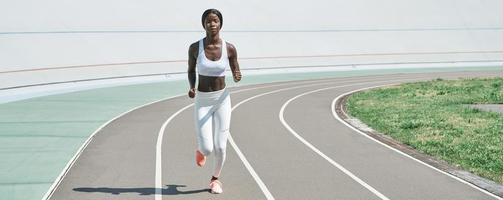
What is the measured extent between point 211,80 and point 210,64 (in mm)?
216

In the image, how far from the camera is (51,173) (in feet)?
30.8

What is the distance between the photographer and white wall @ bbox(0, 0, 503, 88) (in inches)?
1168

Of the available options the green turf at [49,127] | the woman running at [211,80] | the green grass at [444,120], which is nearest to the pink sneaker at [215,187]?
the woman running at [211,80]

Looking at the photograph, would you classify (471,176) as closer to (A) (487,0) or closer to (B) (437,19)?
(B) (437,19)

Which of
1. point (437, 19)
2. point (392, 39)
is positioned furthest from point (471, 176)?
point (437, 19)

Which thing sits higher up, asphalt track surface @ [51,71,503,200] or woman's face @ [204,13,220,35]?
woman's face @ [204,13,220,35]

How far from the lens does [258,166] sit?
10.1 m

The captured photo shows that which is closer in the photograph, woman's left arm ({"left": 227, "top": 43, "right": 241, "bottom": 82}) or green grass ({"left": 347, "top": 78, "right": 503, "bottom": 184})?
woman's left arm ({"left": 227, "top": 43, "right": 241, "bottom": 82})

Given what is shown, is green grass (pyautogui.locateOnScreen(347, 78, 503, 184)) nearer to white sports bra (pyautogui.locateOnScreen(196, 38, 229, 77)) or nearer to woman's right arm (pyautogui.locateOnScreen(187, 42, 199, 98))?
white sports bra (pyautogui.locateOnScreen(196, 38, 229, 77))

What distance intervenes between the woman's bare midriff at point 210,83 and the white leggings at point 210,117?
5 centimetres

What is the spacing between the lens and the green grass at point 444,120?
1104 cm

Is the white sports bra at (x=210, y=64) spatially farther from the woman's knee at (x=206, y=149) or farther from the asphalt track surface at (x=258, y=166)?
the asphalt track surface at (x=258, y=166)

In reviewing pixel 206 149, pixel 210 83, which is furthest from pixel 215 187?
pixel 210 83

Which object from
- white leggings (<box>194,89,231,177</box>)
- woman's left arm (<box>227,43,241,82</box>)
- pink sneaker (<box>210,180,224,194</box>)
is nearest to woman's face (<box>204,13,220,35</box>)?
woman's left arm (<box>227,43,241,82</box>)
